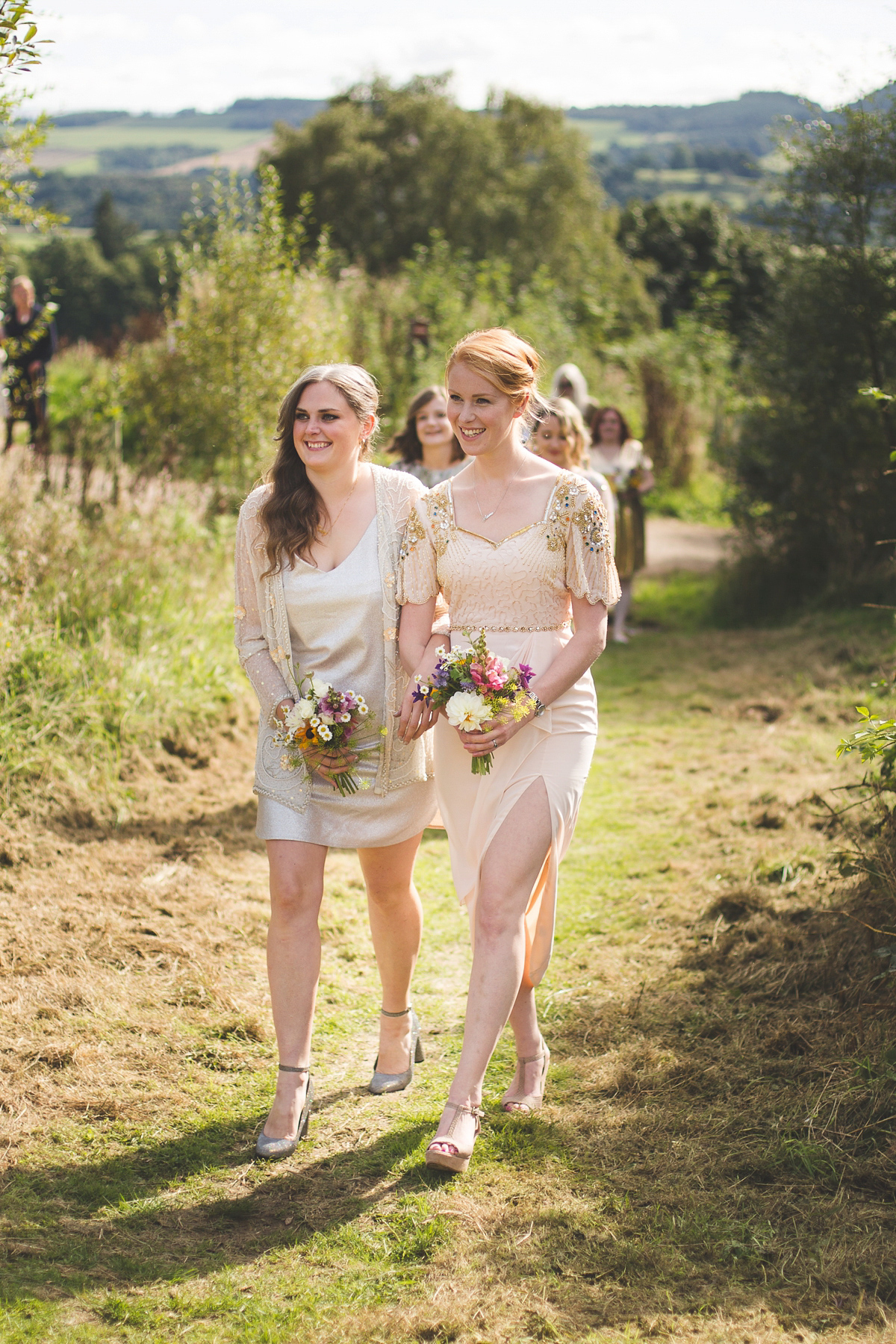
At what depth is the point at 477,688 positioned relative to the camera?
131 inches

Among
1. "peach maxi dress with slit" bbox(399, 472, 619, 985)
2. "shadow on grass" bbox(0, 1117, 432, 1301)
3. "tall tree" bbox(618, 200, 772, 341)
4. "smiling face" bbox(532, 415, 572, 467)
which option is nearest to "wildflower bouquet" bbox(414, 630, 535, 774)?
"peach maxi dress with slit" bbox(399, 472, 619, 985)

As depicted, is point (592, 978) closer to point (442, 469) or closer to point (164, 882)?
point (164, 882)

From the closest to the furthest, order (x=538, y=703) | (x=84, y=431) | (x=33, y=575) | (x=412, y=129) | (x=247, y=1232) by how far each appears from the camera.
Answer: (x=247, y=1232) → (x=538, y=703) → (x=33, y=575) → (x=84, y=431) → (x=412, y=129)

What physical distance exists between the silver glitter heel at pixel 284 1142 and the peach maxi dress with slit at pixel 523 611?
74cm

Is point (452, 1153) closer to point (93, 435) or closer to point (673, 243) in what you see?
point (93, 435)

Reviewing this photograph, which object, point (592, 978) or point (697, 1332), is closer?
point (697, 1332)

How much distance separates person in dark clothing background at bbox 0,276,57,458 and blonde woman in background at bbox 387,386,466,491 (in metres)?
2.39

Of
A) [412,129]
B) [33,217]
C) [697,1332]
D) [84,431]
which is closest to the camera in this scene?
[697,1332]

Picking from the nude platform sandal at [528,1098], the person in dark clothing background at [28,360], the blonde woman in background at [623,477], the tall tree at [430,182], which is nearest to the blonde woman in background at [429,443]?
the person in dark clothing background at [28,360]

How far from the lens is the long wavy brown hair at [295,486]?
3.58m

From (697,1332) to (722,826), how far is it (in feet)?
12.0

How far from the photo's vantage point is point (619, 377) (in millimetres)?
19438

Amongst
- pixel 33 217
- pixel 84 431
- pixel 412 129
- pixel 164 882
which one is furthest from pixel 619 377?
pixel 412 129

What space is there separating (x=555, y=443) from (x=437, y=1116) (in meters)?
4.61
